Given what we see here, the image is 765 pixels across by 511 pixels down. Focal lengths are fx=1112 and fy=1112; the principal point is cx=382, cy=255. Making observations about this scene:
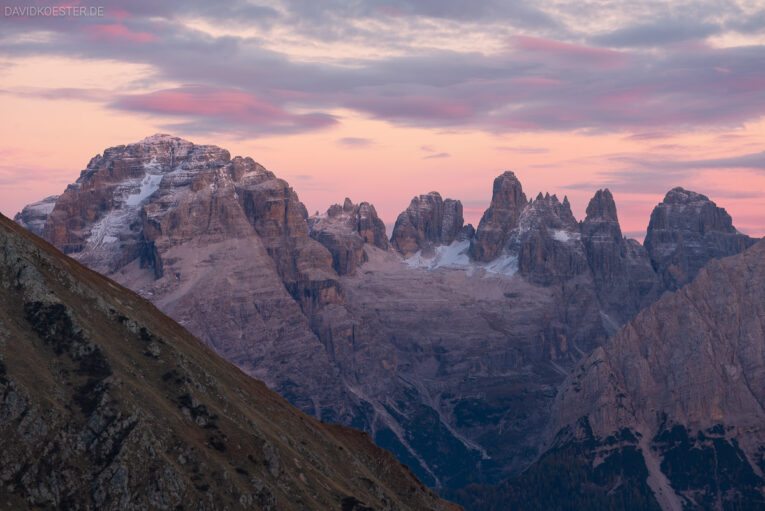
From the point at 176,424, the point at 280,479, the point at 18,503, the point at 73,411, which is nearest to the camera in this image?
the point at 18,503

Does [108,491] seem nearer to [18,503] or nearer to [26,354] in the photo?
[18,503]

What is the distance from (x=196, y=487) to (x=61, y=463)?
22.4m

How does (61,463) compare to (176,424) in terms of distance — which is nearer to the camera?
(61,463)

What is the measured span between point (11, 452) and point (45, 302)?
36.0 meters

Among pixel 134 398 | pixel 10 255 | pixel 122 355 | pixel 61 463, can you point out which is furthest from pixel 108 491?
pixel 10 255

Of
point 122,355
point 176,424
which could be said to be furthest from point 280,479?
point 122,355

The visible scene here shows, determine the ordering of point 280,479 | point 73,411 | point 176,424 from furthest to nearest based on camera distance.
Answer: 1. point 280,479
2. point 176,424
3. point 73,411

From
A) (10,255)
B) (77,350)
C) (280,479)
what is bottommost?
(280,479)

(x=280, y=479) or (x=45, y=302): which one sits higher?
(x=45, y=302)

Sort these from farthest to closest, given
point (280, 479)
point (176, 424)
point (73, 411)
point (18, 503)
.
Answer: point (280, 479) → point (176, 424) → point (73, 411) → point (18, 503)

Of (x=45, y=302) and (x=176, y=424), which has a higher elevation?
(x=45, y=302)

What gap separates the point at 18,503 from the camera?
157 metres

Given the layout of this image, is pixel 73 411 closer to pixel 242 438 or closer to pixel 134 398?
pixel 134 398

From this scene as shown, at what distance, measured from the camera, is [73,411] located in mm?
174500
